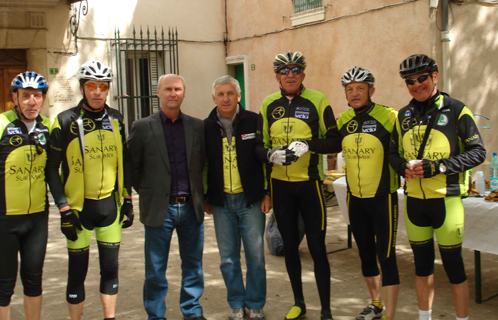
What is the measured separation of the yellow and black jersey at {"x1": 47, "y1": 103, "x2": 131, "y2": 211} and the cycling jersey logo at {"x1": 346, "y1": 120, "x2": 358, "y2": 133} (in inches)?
68.4

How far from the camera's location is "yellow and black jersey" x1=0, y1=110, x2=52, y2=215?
3414 millimetres

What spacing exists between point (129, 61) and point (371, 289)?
983cm

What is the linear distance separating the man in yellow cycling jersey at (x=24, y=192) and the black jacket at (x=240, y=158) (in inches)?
48.9

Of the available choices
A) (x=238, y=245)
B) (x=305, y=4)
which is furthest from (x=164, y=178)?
(x=305, y=4)

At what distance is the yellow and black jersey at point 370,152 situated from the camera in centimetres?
386

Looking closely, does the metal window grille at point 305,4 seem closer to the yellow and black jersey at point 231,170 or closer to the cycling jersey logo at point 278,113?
the cycling jersey logo at point 278,113

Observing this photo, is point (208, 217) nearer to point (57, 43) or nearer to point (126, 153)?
point (126, 153)

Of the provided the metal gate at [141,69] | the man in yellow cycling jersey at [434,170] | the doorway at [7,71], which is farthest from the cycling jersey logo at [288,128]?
the doorway at [7,71]

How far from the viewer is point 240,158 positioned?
4.04m

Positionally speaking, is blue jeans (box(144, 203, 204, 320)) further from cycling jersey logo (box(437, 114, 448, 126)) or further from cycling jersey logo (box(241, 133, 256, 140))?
cycling jersey logo (box(437, 114, 448, 126))

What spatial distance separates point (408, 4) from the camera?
8852mm

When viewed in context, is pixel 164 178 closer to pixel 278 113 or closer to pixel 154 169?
pixel 154 169

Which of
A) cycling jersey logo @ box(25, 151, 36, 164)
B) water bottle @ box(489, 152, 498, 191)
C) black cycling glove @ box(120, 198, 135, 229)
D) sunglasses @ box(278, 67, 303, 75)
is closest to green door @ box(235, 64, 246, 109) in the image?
water bottle @ box(489, 152, 498, 191)

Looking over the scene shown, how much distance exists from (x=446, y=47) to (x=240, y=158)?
5.90 meters
